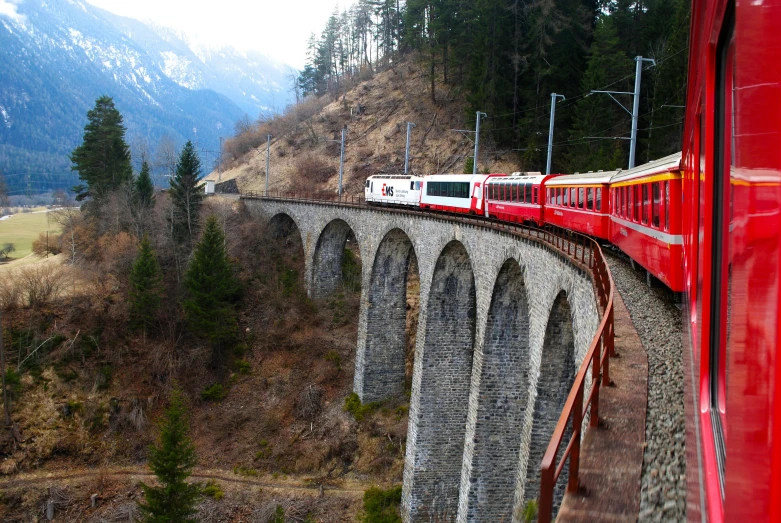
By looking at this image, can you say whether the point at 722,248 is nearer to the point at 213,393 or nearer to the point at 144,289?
the point at 213,393

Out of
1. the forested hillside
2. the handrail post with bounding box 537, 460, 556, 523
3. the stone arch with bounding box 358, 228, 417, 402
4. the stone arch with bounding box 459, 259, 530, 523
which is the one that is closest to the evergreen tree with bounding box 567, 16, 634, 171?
the forested hillside

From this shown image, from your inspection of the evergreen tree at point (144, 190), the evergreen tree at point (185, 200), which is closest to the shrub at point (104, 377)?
the evergreen tree at point (185, 200)

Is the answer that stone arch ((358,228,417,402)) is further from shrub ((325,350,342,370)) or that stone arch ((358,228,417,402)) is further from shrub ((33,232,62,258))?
Result: shrub ((33,232,62,258))

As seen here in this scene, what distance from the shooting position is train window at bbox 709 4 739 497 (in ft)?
5.71

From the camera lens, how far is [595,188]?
1459cm

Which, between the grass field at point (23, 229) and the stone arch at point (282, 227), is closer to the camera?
the stone arch at point (282, 227)

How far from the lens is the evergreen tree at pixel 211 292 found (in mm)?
31391

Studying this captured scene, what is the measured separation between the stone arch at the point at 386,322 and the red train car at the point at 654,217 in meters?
14.7

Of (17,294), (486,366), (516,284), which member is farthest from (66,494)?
(516,284)

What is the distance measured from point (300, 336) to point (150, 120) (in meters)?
181

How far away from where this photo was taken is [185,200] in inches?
1522

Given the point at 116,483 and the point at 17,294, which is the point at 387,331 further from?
the point at 17,294

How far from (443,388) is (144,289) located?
16651 mm

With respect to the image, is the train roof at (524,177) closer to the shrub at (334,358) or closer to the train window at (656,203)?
the train window at (656,203)
